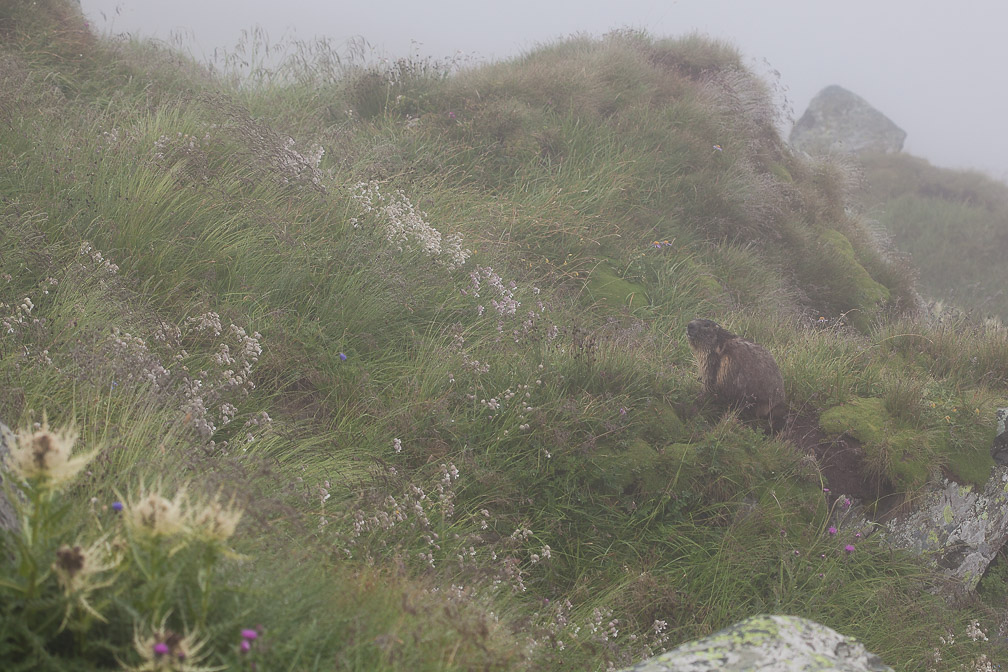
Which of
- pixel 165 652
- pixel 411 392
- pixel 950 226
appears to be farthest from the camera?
pixel 950 226

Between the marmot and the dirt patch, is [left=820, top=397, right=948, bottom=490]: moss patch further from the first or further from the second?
the marmot

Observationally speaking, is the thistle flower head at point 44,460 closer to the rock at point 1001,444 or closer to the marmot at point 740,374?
the marmot at point 740,374

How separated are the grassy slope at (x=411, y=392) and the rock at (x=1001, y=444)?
0.08 meters

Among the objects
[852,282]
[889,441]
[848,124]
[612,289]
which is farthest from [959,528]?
[848,124]

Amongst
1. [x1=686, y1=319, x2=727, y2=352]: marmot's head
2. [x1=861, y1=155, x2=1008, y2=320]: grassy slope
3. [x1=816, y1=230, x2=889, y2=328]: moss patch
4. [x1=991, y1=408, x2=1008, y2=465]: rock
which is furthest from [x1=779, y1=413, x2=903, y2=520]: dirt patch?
[x1=861, y1=155, x2=1008, y2=320]: grassy slope

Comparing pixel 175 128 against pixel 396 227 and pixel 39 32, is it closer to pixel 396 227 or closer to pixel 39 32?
pixel 396 227

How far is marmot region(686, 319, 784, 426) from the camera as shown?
14.0 feet

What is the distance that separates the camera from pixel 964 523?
4297 millimetres

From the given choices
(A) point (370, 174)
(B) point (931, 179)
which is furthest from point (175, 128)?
(B) point (931, 179)

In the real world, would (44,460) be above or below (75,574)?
above

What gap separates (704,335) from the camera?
4.45 meters

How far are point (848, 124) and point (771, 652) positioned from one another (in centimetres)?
3023

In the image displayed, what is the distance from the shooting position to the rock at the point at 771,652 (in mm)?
2277

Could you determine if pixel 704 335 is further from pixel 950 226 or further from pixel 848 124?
pixel 848 124
